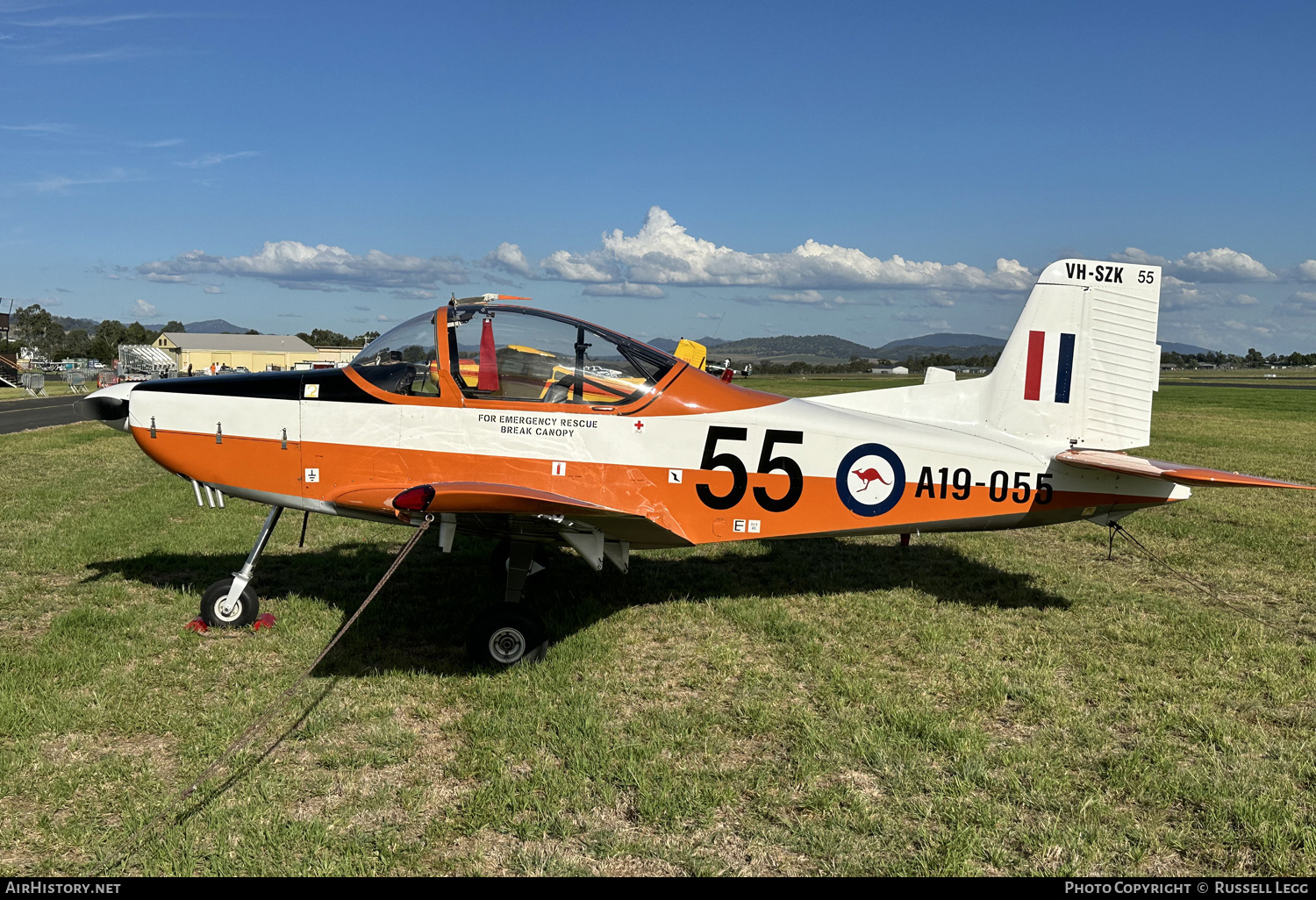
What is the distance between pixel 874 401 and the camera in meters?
6.83

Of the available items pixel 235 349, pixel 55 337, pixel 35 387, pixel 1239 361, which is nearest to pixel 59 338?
pixel 55 337

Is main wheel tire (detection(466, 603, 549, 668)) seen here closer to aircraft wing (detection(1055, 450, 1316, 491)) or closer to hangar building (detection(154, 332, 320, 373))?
aircraft wing (detection(1055, 450, 1316, 491))

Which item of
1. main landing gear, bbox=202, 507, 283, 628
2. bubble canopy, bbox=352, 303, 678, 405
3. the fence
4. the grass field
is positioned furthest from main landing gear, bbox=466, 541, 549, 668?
the fence

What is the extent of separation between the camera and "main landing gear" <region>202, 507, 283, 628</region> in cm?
560

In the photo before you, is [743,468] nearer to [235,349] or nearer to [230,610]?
[230,610]

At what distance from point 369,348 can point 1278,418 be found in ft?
105

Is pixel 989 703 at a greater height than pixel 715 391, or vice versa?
pixel 715 391

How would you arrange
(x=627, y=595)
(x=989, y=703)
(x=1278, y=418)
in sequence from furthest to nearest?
(x=1278, y=418)
(x=627, y=595)
(x=989, y=703)

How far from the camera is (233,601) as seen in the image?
5.62m

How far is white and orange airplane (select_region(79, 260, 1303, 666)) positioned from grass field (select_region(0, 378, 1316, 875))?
78 cm

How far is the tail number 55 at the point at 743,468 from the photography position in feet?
18.1

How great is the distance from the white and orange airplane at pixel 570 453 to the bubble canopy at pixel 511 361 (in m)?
0.01
